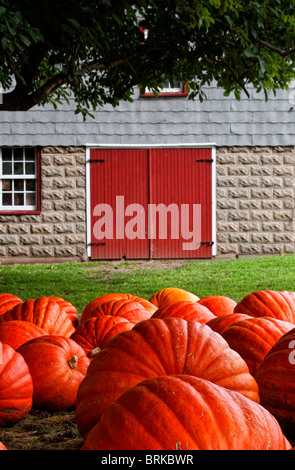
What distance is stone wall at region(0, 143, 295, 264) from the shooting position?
12.0 metres

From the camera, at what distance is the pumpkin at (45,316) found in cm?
400

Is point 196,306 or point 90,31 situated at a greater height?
point 90,31

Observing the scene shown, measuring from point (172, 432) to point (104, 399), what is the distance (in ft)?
2.23

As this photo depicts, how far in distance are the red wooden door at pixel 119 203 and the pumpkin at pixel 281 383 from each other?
31.0ft

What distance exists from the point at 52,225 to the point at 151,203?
233cm

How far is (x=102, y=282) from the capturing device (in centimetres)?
900

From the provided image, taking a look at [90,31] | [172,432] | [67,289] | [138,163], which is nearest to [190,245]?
[138,163]

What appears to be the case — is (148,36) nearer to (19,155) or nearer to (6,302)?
(6,302)

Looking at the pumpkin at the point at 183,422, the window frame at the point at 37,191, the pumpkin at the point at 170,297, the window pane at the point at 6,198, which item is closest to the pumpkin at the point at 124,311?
the pumpkin at the point at 170,297

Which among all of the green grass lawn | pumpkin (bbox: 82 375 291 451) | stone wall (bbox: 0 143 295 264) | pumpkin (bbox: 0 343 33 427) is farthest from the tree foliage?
stone wall (bbox: 0 143 295 264)

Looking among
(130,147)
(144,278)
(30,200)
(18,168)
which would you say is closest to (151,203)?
(130,147)

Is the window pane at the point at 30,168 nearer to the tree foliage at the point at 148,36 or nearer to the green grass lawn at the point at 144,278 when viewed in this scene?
the green grass lawn at the point at 144,278
